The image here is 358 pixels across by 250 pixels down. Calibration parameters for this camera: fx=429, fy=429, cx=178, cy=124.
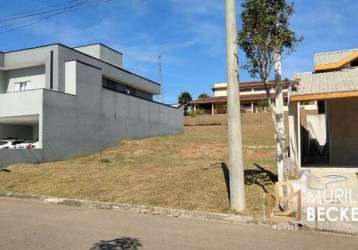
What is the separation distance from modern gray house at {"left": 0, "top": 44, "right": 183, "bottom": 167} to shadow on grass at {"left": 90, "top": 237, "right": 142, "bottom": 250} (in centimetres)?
1377

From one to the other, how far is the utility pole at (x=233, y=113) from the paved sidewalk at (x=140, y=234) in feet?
4.36

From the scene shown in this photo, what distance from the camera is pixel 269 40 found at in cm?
1093

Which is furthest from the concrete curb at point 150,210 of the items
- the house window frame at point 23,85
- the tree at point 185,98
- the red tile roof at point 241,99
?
the tree at point 185,98

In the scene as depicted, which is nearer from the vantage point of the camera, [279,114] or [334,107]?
[279,114]

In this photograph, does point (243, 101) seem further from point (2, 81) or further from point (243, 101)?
point (2, 81)

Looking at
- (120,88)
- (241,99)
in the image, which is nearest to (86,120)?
(120,88)

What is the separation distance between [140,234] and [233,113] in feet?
12.6

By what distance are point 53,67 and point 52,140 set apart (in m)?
4.87

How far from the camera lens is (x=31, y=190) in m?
14.3

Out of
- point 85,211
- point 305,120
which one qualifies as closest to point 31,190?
point 85,211

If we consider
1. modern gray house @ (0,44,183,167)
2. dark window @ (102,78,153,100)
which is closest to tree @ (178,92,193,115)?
dark window @ (102,78,153,100)

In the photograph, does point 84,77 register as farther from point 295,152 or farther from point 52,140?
point 295,152

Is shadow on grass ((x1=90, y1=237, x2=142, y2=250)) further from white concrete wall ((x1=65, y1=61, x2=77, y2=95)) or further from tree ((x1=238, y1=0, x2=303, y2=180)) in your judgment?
white concrete wall ((x1=65, y1=61, x2=77, y2=95))

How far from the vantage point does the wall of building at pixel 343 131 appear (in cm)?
1739
